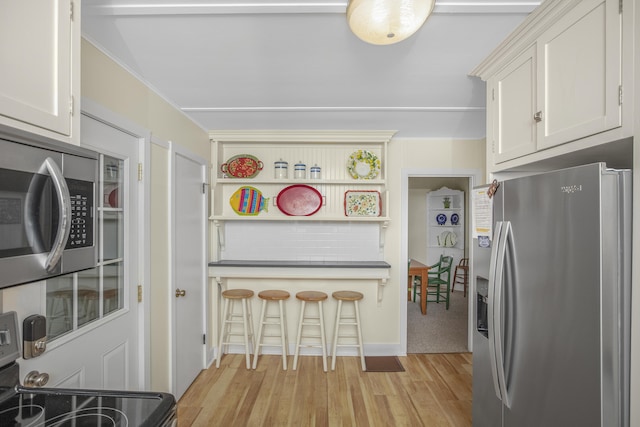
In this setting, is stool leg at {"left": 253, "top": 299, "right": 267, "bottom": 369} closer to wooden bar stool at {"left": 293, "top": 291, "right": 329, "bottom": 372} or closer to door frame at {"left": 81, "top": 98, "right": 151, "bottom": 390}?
wooden bar stool at {"left": 293, "top": 291, "right": 329, "bottom": 372}

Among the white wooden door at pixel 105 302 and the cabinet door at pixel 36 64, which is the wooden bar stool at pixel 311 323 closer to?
the white wooden door at pixel 105 302

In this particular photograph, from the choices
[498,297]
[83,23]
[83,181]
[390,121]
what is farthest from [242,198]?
[498,297]

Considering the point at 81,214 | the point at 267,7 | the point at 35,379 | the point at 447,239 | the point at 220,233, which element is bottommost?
the point at 35,379

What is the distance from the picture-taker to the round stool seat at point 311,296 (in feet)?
9.10

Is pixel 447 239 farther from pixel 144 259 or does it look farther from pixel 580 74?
pixel 144 259

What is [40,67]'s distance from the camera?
2.82ft

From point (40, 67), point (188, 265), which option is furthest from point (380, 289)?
point (40, 67)

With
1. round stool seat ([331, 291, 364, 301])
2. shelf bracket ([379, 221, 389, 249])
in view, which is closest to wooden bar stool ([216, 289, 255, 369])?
round stool seat ([331, 291, 364, 301])

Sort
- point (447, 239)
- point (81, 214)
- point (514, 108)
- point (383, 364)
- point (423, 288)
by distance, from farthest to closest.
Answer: point (447, 239)
point (423, 288)
point (383, 364)
point (514, 108)
point (81, 214)

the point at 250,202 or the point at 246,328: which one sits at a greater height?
the point at 250,202

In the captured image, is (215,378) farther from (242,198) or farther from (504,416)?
(504,416)

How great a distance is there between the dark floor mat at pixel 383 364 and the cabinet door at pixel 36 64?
283 cm

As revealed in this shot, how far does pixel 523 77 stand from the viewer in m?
1.40

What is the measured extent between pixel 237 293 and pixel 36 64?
2299 mm
